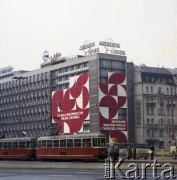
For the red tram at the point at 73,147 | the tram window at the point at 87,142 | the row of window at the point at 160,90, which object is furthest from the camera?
the row of window at the point at 160,90

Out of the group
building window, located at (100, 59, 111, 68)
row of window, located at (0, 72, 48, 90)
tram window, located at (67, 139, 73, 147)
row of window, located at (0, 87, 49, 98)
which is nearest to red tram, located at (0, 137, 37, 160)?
tram window, located at (67, 139, 73, 147)

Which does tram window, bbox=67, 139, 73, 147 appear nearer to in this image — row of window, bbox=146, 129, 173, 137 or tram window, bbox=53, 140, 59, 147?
tram window, bbox=53, 140, 59, 147

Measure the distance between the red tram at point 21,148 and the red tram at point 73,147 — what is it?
2.37 metres

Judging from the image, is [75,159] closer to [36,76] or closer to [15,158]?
[15,158]

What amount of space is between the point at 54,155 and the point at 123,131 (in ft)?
227

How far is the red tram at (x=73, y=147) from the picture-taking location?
44.6 m

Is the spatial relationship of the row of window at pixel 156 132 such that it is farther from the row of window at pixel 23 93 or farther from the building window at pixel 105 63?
the row of window at pixel 23 93

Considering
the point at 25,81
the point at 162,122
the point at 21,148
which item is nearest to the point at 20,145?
the point at 21,148

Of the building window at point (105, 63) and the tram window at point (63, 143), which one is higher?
the building window at point (105, 63)

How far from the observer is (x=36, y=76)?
5399 inches

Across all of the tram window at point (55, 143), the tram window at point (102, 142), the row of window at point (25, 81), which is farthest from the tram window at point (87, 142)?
the row of window at point (25, 81)

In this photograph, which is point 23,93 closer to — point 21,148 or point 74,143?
point 21,148

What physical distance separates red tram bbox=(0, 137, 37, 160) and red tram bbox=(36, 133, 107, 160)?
2.37m

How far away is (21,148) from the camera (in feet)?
180
